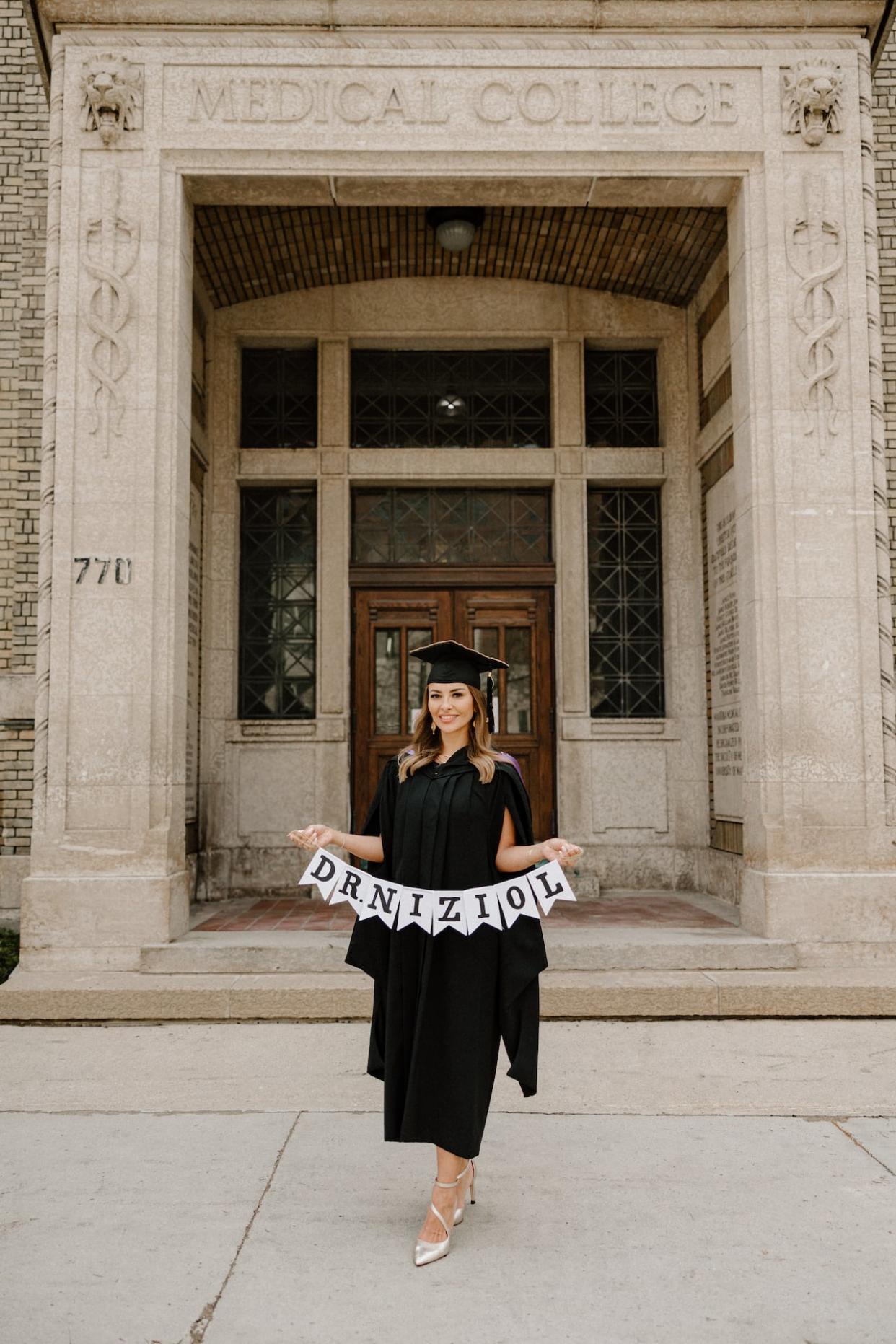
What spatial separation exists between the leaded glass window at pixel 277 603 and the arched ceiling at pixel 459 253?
2.06 metres

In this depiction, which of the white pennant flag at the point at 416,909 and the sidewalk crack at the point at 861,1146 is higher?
the white pennant flag at the point at 416,909

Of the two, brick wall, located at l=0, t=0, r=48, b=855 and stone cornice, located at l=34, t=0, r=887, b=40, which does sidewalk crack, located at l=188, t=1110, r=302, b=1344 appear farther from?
stone cornice, located at l=34, t=0, r=887, b=40

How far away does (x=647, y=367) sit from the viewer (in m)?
10.2

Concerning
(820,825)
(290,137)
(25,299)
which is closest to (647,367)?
(290,137)

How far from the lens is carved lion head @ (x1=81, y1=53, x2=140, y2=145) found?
23.8 feet

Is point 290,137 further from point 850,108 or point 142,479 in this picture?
point 850,108

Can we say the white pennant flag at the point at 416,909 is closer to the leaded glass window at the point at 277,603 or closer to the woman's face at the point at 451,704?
the woman's face at the point at 451,704

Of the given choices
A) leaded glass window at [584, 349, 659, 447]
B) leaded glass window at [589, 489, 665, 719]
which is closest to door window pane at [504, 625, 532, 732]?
leaded glass window at [589, 489, 665, 719]

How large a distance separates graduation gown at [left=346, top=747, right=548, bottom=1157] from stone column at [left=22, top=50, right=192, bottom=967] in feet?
11.6

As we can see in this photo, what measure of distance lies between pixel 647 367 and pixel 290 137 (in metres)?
4.32

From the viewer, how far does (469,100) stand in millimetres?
7449

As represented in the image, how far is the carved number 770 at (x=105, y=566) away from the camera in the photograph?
23.2 ft

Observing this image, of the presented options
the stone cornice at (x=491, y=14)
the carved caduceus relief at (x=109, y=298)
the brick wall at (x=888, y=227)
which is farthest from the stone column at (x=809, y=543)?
the carved caduceus relief at (x=109, y=298)

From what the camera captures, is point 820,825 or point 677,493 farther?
point 677,493
